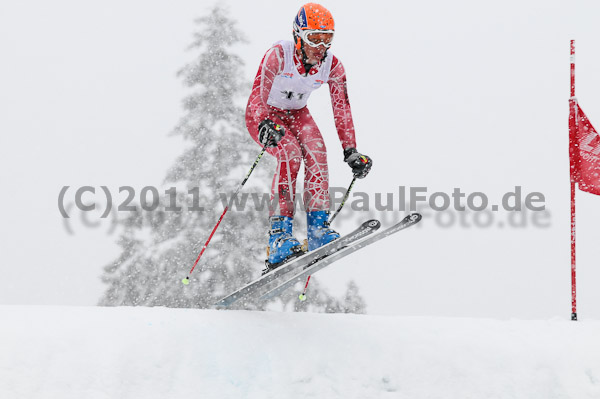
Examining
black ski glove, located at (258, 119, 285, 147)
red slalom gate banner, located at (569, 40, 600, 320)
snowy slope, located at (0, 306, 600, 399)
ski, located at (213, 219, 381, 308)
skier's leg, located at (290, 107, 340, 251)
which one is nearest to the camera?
snowy slope, located at (0, 306, 600, 399)

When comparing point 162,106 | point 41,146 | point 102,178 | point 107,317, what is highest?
point 162,106

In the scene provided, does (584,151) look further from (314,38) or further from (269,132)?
(269,132)

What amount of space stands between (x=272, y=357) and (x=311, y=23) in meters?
2.77

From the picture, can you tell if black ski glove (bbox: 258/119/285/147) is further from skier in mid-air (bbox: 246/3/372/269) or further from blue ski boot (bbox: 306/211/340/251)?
blue ski boot (bbox: 306/211/340/251)

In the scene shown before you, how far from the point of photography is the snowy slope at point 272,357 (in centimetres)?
414

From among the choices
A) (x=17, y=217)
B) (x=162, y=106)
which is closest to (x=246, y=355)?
(x=17, y=217)

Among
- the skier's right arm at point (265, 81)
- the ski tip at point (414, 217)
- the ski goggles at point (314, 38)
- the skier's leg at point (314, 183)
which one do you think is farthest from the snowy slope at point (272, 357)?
the ski goggles at point (314, 38)

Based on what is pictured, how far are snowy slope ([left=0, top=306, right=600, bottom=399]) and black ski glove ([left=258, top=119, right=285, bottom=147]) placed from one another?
4.88 feet

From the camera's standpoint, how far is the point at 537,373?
15.4 feet

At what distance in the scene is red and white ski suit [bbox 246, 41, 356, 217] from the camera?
5441 millimetres

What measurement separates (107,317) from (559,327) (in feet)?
12.3

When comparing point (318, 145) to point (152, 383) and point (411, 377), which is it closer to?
point (411, 377)

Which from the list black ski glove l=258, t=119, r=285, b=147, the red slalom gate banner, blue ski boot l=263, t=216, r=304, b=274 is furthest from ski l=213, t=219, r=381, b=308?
the red slalom gate banner

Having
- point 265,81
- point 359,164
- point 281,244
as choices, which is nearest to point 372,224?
point 359,164
